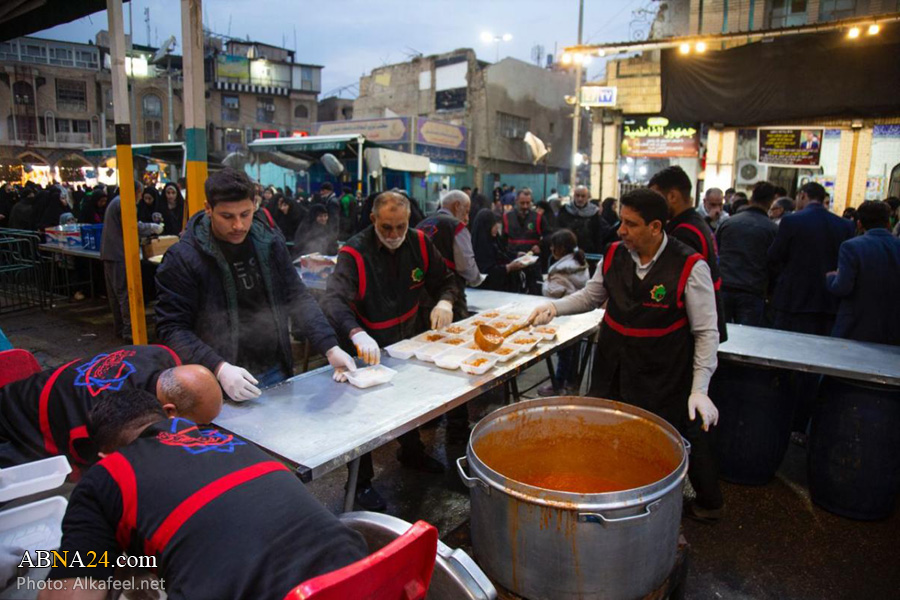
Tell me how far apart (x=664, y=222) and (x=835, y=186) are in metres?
10.4

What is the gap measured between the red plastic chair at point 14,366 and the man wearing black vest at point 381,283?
60.1 inches

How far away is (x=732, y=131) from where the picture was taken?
11773 mm

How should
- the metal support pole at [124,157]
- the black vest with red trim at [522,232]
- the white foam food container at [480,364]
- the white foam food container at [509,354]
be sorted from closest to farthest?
the white foam food container at [480,364], the white foam food container at [509,354], the metal support pole at [124,157], the black vest with red trim at [522,232]

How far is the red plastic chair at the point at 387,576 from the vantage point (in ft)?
3.73

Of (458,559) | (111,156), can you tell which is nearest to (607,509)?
(458,559)

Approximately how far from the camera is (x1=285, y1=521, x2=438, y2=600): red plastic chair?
1.14 metres

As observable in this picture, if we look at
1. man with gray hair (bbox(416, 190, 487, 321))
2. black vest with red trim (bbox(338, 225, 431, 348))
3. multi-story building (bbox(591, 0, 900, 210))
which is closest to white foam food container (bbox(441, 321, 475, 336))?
black vest with red trim (bbox(338, 225, 431, 348))

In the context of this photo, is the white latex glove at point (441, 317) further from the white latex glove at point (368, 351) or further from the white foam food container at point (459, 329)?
the white latex glove at point (368, 351)

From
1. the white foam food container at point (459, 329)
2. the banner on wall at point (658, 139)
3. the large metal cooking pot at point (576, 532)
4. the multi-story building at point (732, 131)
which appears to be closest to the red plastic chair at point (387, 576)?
the large metal cooking pot at point (576, 532)

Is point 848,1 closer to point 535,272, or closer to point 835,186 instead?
point 835,186

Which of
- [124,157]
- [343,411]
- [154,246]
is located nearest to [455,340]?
[343,411]

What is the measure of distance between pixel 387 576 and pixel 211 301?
1986mm

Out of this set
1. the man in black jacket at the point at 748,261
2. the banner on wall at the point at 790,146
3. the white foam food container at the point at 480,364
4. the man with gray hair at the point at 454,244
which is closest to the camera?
the white foam food container at the point at 480,364

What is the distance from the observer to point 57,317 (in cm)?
882
